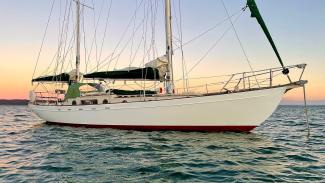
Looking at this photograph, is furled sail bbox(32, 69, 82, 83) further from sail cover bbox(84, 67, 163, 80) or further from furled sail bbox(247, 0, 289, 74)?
furled sail bbox(247, 0, 289, 74)

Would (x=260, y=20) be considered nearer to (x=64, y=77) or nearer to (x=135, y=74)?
(x=135, y=74)

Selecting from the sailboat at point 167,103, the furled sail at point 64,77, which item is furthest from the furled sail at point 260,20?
the furled sail at point 64,77

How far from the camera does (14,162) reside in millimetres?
Answer: 11266

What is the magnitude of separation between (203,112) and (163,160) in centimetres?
755

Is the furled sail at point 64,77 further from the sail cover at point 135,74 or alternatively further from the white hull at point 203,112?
the white hull at point 203,112

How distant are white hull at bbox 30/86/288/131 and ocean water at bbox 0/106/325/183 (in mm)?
1288

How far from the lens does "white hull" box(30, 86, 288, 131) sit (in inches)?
694

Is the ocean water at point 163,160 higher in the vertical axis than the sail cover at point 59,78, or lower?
lower

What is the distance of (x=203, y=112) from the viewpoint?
59.7 ft

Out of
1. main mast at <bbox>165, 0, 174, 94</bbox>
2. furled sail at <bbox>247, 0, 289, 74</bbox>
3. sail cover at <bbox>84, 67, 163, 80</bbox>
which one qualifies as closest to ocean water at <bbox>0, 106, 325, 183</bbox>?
furled sail at <bbox>247, 0, 289, 74</bbox>

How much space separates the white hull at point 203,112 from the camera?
17.6 metres

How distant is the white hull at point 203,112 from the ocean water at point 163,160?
1.29 m

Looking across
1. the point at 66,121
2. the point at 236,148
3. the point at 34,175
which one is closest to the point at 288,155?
the point at 236,148

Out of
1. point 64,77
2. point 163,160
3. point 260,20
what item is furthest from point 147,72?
point 163,160
